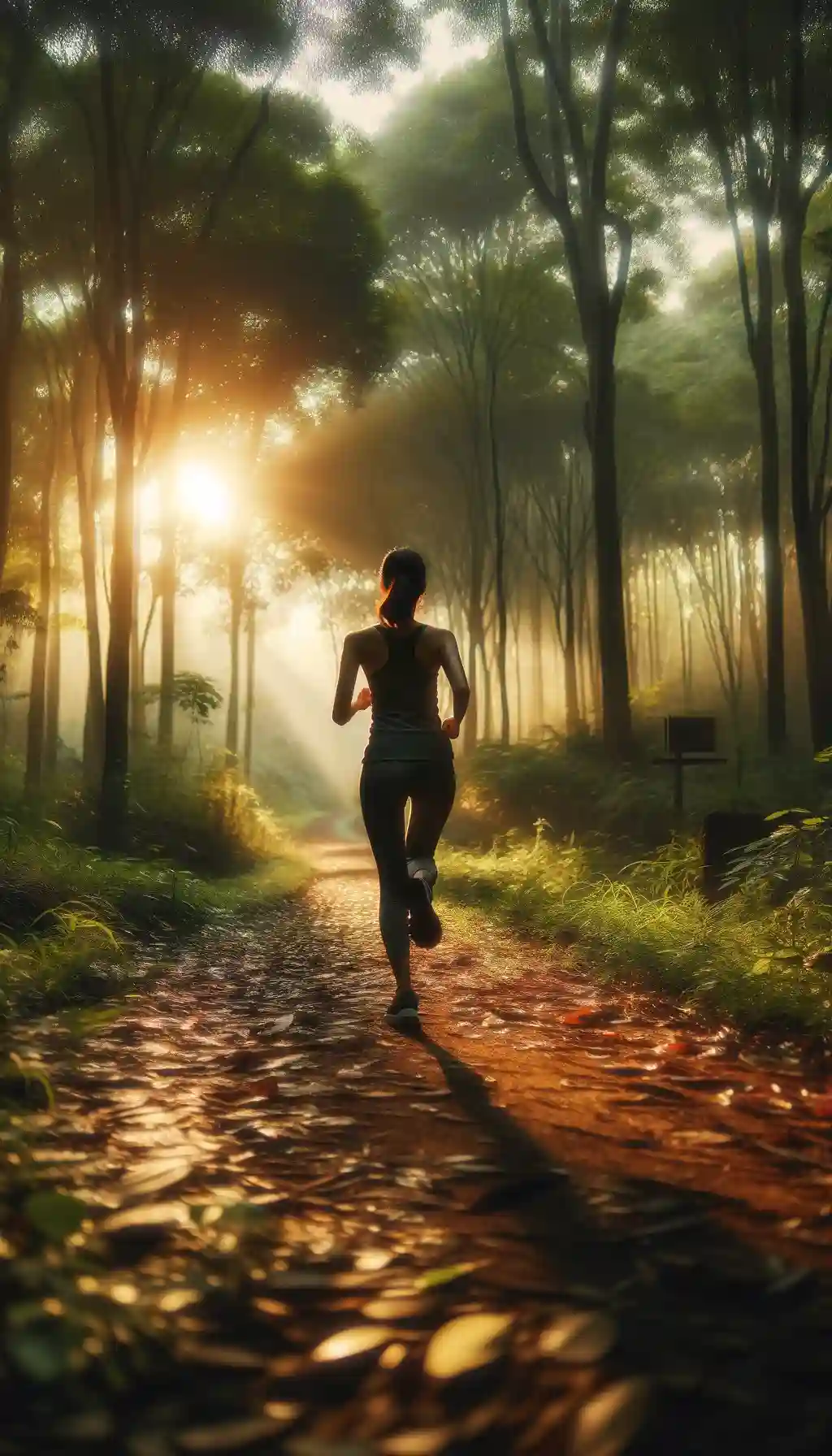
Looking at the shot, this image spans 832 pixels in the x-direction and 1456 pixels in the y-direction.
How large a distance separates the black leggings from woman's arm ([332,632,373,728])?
32 centimetres

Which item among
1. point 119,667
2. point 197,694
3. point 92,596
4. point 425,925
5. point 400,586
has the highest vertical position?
point 92,596

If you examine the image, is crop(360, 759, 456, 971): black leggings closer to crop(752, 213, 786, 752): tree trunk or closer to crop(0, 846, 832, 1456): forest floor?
crop(0, 846, 832, 1456): forest floor

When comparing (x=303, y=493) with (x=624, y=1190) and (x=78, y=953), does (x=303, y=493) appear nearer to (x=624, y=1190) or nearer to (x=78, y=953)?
(x=78, y=953)

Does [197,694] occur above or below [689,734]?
above

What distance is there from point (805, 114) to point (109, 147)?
9.73 metres

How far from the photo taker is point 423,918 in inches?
170

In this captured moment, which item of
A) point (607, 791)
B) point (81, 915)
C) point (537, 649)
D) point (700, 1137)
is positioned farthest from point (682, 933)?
point (537, 649)

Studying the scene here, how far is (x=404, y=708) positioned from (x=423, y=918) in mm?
968

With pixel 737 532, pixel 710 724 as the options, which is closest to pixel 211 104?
pixel 710 724

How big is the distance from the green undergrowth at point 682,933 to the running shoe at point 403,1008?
56.3 inches

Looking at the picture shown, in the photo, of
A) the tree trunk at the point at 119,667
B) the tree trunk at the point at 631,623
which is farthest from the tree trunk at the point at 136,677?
the tree trunk at the point at 631,623

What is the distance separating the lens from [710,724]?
1018 centimetres

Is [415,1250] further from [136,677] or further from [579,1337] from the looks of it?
[136,677]

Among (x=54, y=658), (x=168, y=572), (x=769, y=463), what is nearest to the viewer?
(x=769, y=463)
